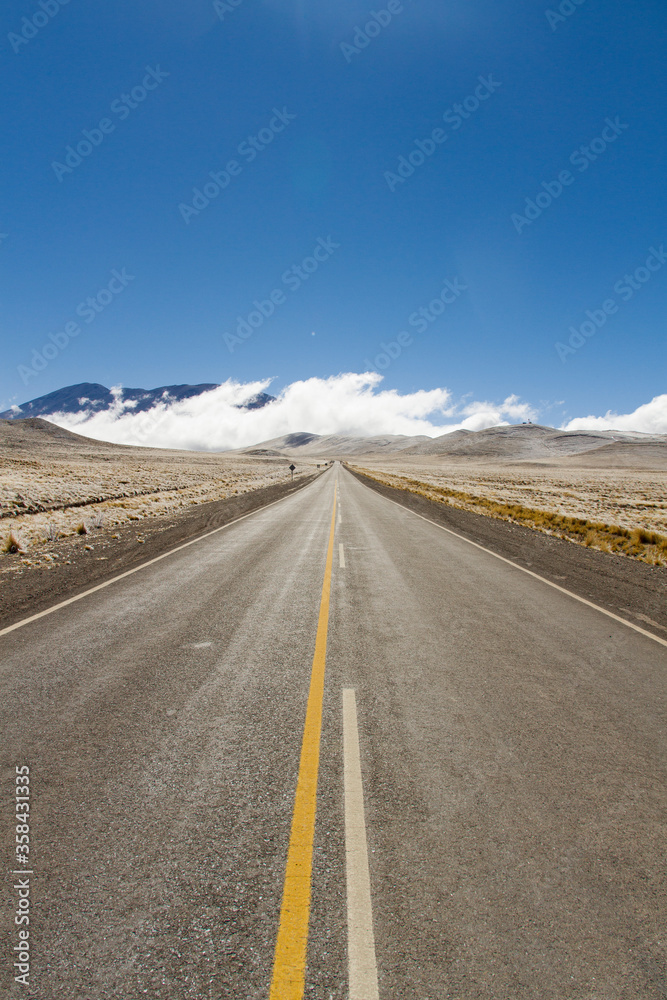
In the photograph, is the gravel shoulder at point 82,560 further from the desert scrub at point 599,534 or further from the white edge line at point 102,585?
the desert scrub at point 599,534

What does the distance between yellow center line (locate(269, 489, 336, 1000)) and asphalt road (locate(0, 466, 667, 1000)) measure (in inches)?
1.8

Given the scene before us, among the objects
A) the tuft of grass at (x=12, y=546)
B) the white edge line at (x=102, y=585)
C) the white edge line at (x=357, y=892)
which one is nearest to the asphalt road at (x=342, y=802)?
the white edge line at (x=357, y=892)

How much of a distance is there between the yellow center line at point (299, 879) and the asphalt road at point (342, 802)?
0.15ft

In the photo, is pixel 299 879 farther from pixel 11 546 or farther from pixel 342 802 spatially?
pixel 11 546

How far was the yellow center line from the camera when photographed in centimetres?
201

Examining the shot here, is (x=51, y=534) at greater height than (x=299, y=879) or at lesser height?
greater

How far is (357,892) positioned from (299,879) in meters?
0.33

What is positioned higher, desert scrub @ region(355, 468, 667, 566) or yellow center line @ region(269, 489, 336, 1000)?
desert scrub @ region(355, 468, 667, 566)

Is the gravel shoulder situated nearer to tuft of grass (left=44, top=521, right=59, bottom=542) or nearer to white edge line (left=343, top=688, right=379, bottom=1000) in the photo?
tuft of grass (left=44, top=521, right=59, bottom=542)

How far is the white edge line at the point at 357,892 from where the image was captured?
2006 mm

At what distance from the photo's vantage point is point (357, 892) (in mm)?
2422

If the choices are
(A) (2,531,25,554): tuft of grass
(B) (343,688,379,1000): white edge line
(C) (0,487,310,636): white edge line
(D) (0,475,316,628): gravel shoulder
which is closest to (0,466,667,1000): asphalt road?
(B) (343,688,379,1000): white edge line

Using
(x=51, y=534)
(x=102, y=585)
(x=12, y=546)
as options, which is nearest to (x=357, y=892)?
(x=102, y=585)

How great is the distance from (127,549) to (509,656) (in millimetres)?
10330
